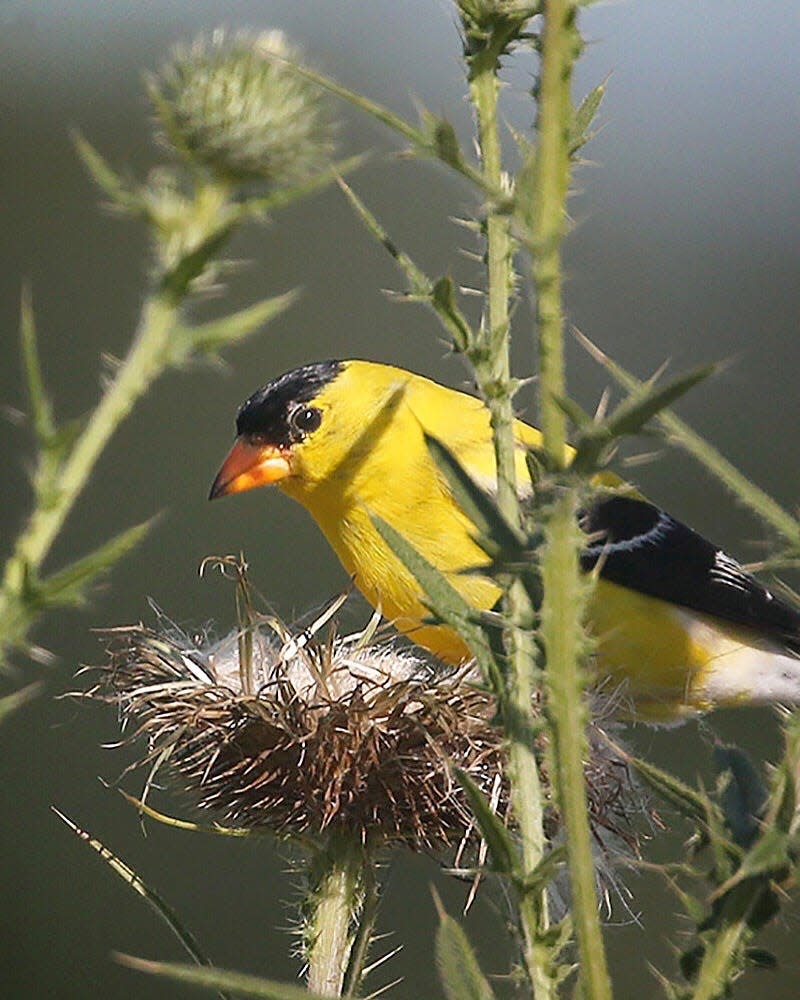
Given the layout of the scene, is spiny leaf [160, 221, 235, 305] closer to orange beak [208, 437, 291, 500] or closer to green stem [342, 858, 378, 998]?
green stem [342, 858, 378, 998]

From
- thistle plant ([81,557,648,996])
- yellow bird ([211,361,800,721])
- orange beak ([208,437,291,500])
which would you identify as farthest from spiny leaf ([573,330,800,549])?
orange beak ([208,437,291,500])

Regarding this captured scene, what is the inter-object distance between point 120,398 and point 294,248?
4.67 metres

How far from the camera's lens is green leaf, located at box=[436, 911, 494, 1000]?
483 millimetres

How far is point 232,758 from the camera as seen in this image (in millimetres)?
1122

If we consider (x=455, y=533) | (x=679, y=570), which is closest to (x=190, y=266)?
(x=455, y=533)

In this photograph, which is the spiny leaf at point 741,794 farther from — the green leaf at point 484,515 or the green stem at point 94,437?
the green stem at point 94,437

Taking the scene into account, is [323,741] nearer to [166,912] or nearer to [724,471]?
[166,912]

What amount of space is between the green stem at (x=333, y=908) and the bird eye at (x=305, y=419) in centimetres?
94

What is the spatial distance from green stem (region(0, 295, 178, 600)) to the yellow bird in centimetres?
123

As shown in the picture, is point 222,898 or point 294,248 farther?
point 294,248

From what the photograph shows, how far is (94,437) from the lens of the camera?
0.44 metres

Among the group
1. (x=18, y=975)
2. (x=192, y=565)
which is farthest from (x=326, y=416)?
(x=18, y=975)

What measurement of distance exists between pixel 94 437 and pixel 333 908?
2.04 feet

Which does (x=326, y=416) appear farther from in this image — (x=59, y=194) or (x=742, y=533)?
(x=59, y=194)
